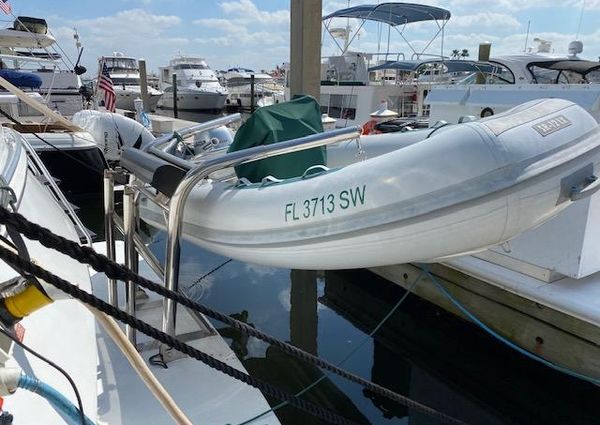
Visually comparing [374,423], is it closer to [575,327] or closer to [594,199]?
[575,327]

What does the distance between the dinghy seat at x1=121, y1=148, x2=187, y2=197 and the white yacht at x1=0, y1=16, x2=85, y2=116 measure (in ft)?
21.7

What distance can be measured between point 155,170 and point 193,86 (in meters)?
24.2

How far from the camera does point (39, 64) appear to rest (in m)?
10.3

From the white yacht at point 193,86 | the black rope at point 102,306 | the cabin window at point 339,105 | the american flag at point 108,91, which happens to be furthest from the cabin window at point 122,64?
the black rope at point 102,306

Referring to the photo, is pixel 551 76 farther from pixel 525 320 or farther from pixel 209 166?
pixel 209 166

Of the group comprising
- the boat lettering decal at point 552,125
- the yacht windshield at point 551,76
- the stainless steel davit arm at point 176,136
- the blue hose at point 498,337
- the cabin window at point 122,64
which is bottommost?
the blue hose at point 498,337

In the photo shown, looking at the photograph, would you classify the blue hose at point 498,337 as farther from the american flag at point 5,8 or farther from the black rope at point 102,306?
the american flag at point 5,8

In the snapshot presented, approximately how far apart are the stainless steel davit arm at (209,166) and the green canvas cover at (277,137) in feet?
1.44

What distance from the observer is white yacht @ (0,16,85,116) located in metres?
8.59

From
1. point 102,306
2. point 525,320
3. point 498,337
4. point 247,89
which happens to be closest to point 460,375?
point 498,337

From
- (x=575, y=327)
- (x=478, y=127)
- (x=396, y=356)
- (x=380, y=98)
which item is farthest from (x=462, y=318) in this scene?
(x=380, y=98)

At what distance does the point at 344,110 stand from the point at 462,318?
1046 centimetres

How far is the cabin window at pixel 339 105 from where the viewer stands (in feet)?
43.0

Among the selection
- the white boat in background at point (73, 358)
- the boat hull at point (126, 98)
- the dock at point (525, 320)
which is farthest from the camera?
the boat hull at point (126, 98)
